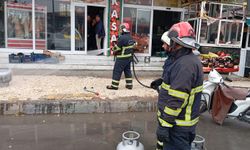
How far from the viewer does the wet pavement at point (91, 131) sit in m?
4.35

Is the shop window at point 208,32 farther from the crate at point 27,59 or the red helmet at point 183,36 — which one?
the red helmet at point 183,36

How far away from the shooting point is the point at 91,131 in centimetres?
498

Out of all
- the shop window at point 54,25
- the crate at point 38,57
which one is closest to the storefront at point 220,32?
the shop window at point 54,25

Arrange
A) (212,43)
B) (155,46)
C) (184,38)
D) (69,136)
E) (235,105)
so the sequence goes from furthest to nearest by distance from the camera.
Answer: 1. (155,46)
2. (212,43)
3. (235,105)
4. (69,136)
5. (184,38)

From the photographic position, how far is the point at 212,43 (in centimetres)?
1127

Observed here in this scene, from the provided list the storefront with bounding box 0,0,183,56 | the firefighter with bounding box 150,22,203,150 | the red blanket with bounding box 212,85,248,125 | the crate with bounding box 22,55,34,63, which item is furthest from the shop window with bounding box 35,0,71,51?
the firefighter with bounding box 150,22,203,150

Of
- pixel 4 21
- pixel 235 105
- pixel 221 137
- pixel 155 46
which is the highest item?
pixel 4 21

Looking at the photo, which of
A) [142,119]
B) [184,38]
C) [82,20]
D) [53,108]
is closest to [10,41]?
[82,20]

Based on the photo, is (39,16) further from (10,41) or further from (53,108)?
(53,108)

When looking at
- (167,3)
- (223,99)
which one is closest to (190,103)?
(223,99)

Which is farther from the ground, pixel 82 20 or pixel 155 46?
pixel 82 20

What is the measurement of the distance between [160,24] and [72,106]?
8385mm

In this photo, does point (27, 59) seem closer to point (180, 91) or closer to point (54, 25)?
point (54, 25)

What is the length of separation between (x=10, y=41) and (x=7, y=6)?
141cm
